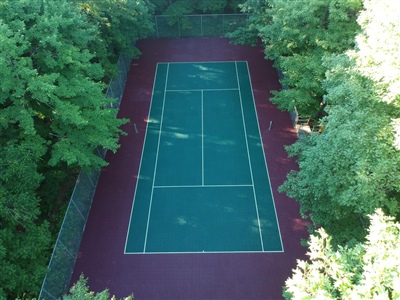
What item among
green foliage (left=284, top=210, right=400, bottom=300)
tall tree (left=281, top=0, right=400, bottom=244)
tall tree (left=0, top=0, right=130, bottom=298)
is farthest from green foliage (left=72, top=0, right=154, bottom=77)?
green foliage (left=284, top=210, right=400, bottom=300)

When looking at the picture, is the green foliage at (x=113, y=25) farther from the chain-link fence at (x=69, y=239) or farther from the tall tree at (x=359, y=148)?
the tall tree at (x=359, y=148)

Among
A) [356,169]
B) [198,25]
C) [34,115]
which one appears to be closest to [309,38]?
[356,169]

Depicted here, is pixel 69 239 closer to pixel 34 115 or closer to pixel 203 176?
pixel 34 115

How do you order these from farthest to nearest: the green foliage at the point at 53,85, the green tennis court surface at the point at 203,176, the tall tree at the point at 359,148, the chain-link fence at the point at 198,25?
the chain-link fence at the point at 198,25, the green tennis court surface at the point at 203,176, the green foliage at the point at 53,85, the tall tree at the point at 359,148

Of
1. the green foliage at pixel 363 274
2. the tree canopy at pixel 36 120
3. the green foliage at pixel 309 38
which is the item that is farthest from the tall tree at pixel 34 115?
the green foliage at pixel 309 38

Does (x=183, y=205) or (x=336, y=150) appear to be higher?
(x=336, y=150)

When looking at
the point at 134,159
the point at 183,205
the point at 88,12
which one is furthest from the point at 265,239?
the point at 88,12

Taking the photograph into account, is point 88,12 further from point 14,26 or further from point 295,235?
point 295,235
